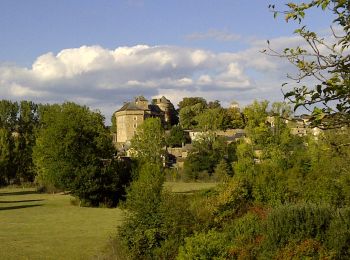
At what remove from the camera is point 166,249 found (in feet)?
57.1

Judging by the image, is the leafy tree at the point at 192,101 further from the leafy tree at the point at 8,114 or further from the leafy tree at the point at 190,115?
the leafy tree at the point at 8,114

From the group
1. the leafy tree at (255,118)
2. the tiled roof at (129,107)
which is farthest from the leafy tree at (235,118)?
the leafy tree at (255,118)

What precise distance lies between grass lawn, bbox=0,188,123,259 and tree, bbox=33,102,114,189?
3.01 meters

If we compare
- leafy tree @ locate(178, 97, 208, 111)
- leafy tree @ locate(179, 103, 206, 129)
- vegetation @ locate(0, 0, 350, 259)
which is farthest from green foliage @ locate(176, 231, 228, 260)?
leafy tree @ locate(178, 97, 208, 111)

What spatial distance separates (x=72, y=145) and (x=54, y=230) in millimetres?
18083

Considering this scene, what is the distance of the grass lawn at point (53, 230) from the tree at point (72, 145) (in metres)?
3.01

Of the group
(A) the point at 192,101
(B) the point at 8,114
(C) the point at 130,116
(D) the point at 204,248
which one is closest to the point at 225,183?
(D) the point at 204,248

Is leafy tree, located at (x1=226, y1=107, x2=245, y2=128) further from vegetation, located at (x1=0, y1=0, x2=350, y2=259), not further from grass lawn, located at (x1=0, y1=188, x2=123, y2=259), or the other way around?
grass lawn, located at (x1=0, y1=188, x2=123, y2=259)

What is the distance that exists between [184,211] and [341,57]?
14534 millimetres

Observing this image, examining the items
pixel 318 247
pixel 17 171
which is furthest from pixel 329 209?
pixel 17 171

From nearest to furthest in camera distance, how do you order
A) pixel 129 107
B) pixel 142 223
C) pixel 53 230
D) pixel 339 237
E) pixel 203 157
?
pixel 339 237 < pixel 142 223 < pixel 53 230 < pixel 203 157 < pixel 129 107

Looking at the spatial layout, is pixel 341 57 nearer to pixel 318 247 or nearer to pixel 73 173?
pixel 318 247

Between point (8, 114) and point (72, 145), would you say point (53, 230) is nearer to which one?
point (72, 145)

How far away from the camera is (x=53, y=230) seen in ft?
94.5
